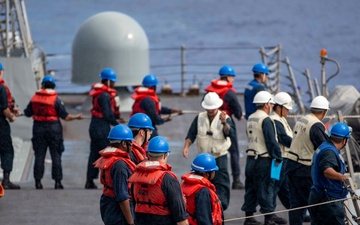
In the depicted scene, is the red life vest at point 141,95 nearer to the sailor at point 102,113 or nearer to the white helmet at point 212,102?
the sailor at point 102,113

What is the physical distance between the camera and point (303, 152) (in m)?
13.5

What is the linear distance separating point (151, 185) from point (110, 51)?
1337 cm

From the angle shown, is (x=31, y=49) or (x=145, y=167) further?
(x=31, y=49)

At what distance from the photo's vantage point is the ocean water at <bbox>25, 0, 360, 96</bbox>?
65.9 m

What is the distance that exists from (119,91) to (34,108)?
291 inches

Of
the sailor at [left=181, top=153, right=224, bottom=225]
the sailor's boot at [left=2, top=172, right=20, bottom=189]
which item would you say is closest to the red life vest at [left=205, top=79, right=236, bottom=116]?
the sailor's boot at [left=2, top=172, right=20, bottom=189]

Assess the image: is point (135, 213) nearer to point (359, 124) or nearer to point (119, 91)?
point (359, 124)

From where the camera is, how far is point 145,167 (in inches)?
423

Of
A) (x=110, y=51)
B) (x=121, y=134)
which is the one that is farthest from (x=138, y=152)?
(x=110, y=51)

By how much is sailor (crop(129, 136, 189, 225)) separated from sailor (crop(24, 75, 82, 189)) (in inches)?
221

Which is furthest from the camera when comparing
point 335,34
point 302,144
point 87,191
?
point 335,34

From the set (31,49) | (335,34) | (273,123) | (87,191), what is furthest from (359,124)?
(335,34)

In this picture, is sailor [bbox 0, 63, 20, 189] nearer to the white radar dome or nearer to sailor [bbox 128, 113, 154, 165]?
sailor [bbox 128, 113, 154, 165]

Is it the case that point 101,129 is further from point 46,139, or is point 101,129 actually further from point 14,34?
point 14,34
